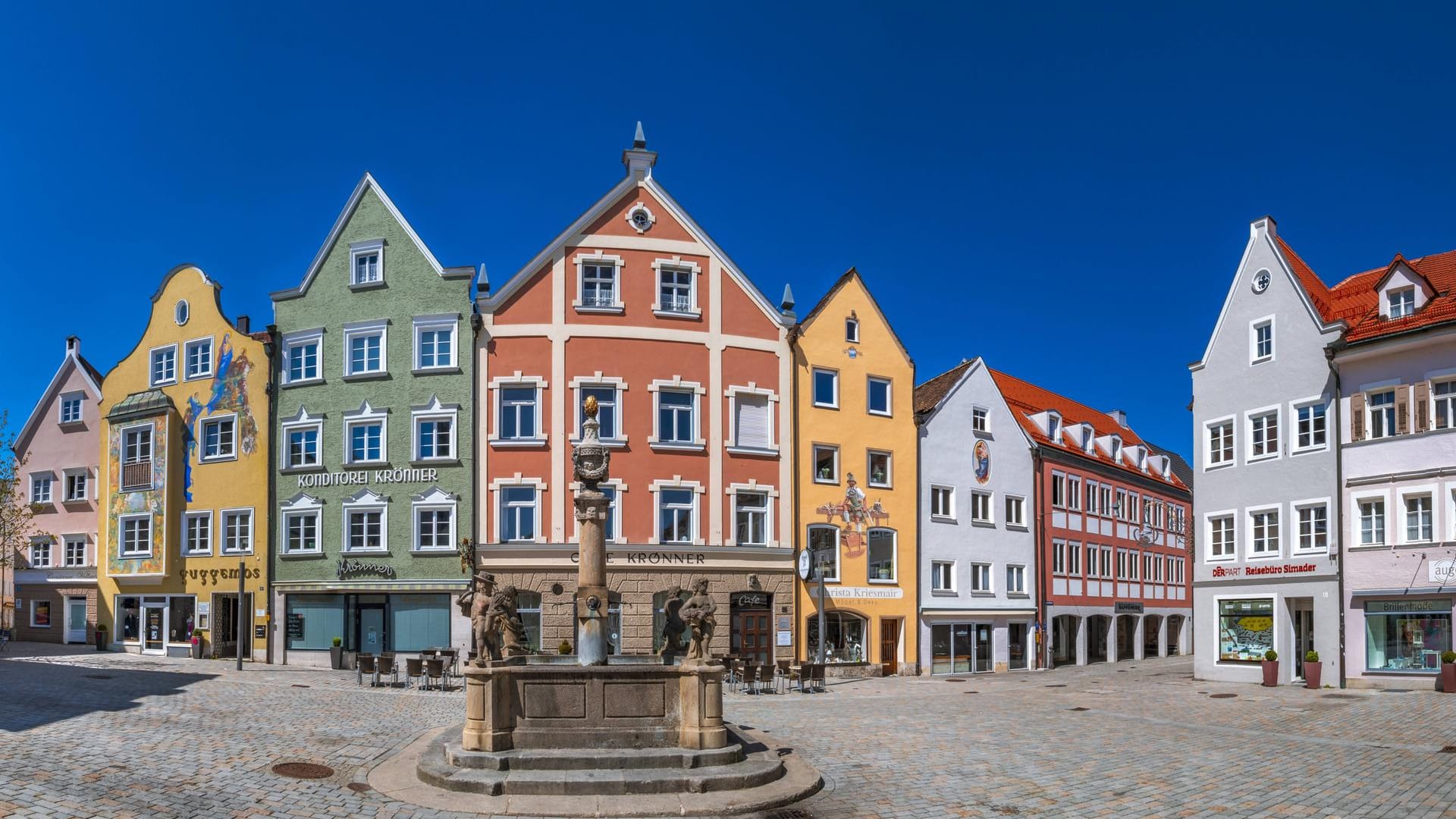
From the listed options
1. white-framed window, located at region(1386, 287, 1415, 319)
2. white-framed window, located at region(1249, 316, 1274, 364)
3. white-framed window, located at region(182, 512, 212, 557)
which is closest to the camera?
white-framed window, located at region(1386, 287, 1415, 319)

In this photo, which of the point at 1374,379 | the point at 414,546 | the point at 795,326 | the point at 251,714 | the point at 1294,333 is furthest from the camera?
the point at 795,326

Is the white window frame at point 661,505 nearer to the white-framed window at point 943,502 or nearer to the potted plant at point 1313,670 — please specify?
the white-framed window at point 943,502

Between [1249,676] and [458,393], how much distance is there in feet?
87.3

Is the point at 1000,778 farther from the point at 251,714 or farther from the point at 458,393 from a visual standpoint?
the point at 458,393

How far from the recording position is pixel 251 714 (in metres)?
21.1

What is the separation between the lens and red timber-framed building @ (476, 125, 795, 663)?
36.0 m

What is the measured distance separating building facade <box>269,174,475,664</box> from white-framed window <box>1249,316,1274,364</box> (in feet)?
82.8

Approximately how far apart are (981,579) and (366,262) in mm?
25904

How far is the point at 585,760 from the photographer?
47.8ft

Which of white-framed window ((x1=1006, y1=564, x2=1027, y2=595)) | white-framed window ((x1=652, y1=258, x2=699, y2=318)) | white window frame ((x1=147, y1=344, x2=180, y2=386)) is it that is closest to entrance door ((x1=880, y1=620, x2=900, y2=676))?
white-framed window ((x1=1006, y1=564, x2=1027, y2=595))

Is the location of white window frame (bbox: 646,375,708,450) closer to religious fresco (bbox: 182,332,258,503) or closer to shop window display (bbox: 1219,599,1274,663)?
religious fresco (bbox: 182,332,258,503)

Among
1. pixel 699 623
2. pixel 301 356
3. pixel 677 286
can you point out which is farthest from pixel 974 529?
pixel 699 623

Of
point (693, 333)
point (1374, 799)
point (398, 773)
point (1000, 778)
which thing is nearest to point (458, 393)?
point (693, 333)

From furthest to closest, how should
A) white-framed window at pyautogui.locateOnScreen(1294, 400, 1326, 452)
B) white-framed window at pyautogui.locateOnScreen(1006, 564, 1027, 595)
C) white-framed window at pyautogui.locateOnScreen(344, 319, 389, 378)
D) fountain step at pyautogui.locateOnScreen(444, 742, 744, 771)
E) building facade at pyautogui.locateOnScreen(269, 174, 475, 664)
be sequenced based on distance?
1. white-framed window at pyautogui.locateOnScreen(1006, 564, 1027, 595)
2. white-framed window at pyautogui.locateOnScreen(344, 319, 389, 378)
3. building facade at pyautogui.locateOnScreen(269, 174, 475, 664)
4. white-framed window at pyautogui.locateOnScreen(1294, 400, 1326, 452)
5. fountain step at pyautogui.locateOnScreen(444, 742, 744, 771)
